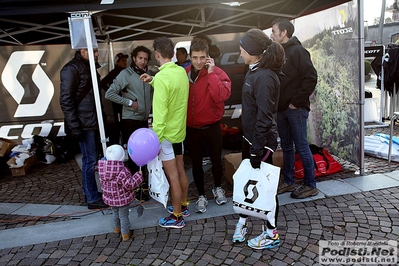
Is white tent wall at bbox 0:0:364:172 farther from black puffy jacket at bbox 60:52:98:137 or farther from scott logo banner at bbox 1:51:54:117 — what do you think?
scott logo banner at bbox 1:51:54:117

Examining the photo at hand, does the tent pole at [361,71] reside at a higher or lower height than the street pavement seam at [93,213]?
higher

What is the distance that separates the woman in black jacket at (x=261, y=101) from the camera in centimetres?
264

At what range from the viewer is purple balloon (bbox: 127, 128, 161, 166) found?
9.55 feet

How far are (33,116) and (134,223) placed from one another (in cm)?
531

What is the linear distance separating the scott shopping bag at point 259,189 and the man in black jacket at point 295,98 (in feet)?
4.02

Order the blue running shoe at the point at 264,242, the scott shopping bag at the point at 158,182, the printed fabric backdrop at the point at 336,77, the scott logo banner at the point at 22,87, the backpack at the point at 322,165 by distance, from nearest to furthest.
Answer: the blue running shoe at the point at 264,242 < the scott shopping bag at the point at 158,182 < the printed fabric backdrop at the point at 336,77 < the backpack at the point at 322,165 < the scott logo banner at the point at 22,87

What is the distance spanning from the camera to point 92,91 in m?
3.78

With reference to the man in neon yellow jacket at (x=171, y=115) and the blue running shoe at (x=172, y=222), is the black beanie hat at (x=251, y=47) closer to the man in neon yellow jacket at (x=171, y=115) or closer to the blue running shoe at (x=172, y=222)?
the man in neon yellow jacket at (x=171, y=115)

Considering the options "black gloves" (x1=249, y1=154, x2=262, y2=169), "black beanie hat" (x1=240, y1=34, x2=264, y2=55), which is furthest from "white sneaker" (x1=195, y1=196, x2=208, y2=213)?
"black beanie hat" (x1=240, y1=34, x2=264, y2=55)

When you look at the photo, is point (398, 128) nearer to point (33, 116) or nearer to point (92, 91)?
point (92, 91)

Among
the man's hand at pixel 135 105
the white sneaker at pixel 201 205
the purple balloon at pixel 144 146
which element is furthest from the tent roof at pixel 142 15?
the white sneaker at pixel 201 205

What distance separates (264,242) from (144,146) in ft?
4.52

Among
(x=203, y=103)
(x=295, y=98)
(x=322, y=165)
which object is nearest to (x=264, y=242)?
(x=203, y=103)

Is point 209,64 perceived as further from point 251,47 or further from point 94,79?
point 94,79
